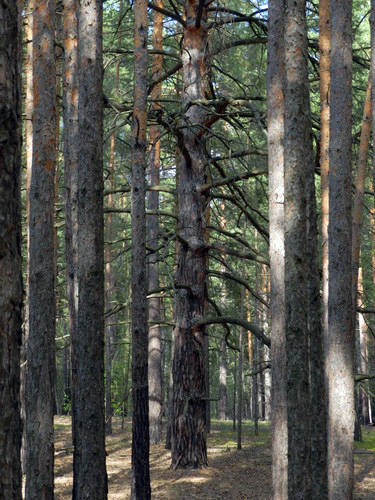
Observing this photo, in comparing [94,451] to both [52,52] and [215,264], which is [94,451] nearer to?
[52,52]

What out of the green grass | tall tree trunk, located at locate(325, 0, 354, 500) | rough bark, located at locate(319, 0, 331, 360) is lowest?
the green grass

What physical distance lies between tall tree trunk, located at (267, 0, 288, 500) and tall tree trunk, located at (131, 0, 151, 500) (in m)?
2.18

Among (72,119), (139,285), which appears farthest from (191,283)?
(72,119)

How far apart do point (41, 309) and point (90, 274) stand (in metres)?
1.67

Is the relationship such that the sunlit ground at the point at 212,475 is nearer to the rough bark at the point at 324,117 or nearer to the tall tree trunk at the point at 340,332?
the tall tree trunk at the point at 340,332

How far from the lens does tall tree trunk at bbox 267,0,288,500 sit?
8.53 metres

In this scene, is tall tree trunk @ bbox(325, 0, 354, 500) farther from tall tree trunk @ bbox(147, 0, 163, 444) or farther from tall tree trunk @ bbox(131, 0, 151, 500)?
tall tree trunk @ bbox(147, 0, 163, 444)

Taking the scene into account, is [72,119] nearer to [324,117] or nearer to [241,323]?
[324,117]

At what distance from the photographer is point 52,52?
31.4ft

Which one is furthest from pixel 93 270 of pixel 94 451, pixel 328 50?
pixel 328 50

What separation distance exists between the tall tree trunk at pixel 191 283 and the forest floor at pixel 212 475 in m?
0.73

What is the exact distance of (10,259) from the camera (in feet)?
7.70

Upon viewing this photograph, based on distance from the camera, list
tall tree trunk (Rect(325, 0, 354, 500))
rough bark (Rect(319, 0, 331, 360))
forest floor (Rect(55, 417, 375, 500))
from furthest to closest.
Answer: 1. forest floor (Rect(55, 417, 375, 500))
2. rough bark (Rect(319, 0, 331, 360))
3. tall tree trunk (Rect(325, 0, 354, 500))

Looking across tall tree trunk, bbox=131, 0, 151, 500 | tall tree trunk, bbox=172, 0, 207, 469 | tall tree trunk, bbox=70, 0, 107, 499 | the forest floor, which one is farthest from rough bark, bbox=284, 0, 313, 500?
tall tree trunk, bbox=172, 0, 207, 469
